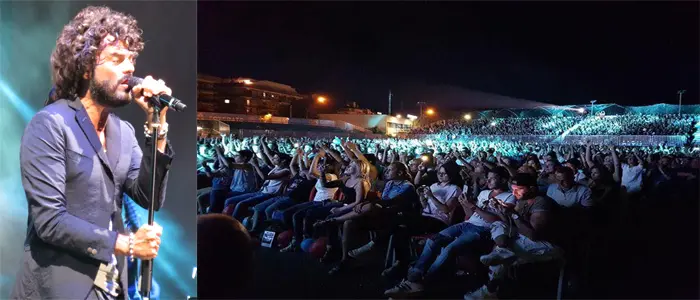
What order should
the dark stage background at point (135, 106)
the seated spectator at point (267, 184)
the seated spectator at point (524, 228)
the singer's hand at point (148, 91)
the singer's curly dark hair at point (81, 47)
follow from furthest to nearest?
the seated spectator at point (267, 184), the seated spectator at point (524, 228), the dark stage background at point (135, 106), the singer's curly dark hair at point (81, 47), the singer's hand at point (148, 91)

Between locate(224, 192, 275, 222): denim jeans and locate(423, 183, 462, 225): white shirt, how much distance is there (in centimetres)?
103

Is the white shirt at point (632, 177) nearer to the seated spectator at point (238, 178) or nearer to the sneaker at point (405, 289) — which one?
the sneaker at point (405, 289)

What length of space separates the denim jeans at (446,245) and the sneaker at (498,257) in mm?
96

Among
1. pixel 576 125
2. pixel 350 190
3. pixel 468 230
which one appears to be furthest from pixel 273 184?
pixel 576 125

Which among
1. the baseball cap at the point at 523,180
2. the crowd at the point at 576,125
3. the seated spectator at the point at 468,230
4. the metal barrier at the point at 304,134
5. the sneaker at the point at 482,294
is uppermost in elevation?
the crowd at the point at 576,125

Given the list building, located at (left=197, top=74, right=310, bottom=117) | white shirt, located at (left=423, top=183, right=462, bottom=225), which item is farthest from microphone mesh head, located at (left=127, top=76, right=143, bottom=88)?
white shirt, located at (left=423, top=183, right=462, bottom=225)

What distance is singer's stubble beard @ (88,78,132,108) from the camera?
1.86m

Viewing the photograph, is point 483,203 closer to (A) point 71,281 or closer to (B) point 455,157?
(B) point 455,157

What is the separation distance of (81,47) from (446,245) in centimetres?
220

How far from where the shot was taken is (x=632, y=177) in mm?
3045

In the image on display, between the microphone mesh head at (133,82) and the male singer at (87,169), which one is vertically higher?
the microphone mesh head at (133,82)

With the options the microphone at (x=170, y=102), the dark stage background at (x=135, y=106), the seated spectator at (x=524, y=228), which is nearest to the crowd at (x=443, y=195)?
the seated spectator at (x=524, y=228)

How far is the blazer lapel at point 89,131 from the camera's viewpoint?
1.77 metres

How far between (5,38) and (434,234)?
8.51 ft
